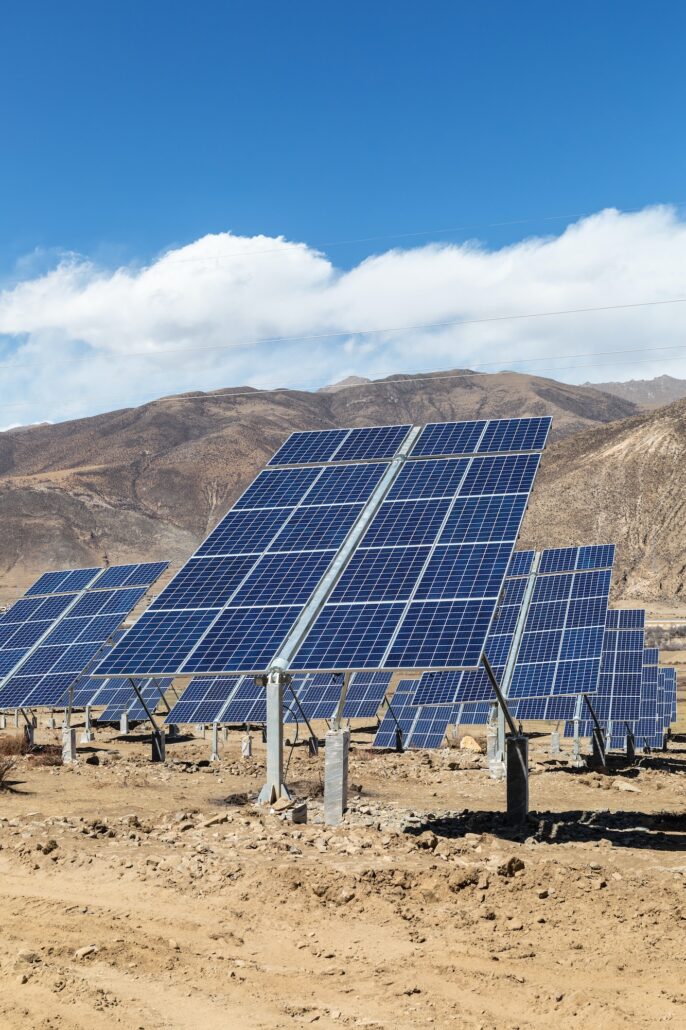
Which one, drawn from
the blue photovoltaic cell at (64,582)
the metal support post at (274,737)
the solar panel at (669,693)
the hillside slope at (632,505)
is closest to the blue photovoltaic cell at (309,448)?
the metal support post at (274,737)

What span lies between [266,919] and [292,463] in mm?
14901

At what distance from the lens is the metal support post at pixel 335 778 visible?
59.2ft

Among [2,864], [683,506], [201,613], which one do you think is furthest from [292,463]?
[683,506]

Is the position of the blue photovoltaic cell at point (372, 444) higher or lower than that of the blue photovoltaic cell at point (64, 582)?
higher

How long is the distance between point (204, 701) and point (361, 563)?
627 inches

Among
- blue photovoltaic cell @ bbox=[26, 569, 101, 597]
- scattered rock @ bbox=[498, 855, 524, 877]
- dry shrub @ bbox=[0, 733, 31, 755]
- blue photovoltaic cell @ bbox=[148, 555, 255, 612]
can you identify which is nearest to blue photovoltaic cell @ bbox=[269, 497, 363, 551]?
blue photovoltaic cell @ bbox=[148, 555, 255, 612]

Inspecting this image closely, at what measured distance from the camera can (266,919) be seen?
1295 cm

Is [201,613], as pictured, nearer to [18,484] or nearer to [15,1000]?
[15,1000]

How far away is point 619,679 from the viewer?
35.6 metres

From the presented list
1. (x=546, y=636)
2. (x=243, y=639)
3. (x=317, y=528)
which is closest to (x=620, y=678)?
(x=546, y=636)

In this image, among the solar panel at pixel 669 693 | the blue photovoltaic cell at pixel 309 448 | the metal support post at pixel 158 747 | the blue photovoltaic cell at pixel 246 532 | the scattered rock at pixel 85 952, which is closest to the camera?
the scattered rock at pixel 85 952

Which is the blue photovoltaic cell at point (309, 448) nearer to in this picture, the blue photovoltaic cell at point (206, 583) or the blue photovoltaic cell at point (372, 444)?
the blue photovoltaic cell at point (372, 444)

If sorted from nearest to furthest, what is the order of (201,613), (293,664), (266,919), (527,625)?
(266,919) < (293,664) < (201,613) < (527,625)

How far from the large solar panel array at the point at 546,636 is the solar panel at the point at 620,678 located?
138cm
